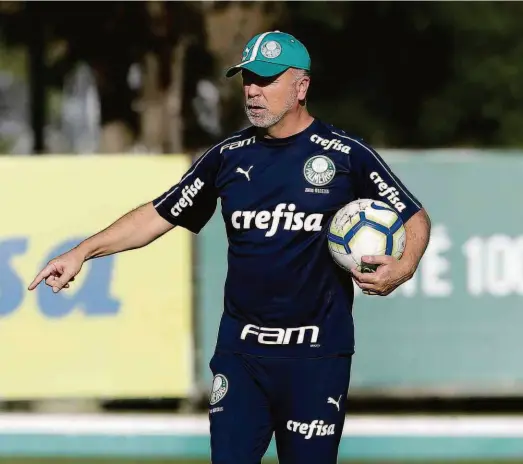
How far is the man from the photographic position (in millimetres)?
5637

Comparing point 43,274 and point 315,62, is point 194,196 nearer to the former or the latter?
point 43,274

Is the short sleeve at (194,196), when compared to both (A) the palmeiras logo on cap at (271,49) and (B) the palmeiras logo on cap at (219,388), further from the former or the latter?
(B) the palmeiras logo on cap at (219,388)

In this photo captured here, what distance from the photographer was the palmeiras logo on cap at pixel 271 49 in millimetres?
5633

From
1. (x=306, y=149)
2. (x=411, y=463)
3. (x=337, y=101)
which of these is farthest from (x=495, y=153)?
(x=337, y=101)

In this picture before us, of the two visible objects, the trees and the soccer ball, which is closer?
the soccer ball

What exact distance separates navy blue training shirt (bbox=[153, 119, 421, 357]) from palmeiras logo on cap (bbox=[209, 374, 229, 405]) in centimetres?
12

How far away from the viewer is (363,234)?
17.8 feet

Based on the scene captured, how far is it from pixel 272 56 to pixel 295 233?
73cm

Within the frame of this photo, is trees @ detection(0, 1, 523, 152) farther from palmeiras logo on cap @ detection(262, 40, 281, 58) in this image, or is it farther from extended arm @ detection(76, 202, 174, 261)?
palmeiras logo on cap @ detection(262, 40, 281, 58)

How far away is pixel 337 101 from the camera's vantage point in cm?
2488

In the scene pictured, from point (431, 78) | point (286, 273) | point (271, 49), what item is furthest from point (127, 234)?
point (431, 78)

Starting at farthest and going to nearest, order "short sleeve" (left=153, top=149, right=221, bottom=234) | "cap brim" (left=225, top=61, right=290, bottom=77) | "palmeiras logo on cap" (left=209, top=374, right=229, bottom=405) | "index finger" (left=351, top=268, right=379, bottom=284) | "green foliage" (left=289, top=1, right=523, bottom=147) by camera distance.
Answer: "green foliage" (left=289, top=1, right=523, bottom=147)
"short sleeve" (left=153, top=149, right=221, bottom=234)
"palmeiras logo on cap" (left=209, top=374, right=229, bottom=405)
"cap brim" (left=225, top=61, right=290, bottom=77)
"index finger" (left=351, top=268, right=379, bottom=284)

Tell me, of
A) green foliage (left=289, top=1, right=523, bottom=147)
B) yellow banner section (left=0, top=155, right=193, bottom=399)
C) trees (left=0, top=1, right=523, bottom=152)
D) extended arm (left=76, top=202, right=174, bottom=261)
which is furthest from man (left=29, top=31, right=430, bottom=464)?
green foliage (left=289, top=1, right=523, bottom=147)

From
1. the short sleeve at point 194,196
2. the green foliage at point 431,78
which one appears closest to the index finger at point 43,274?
the short sleeve at point 194,196
